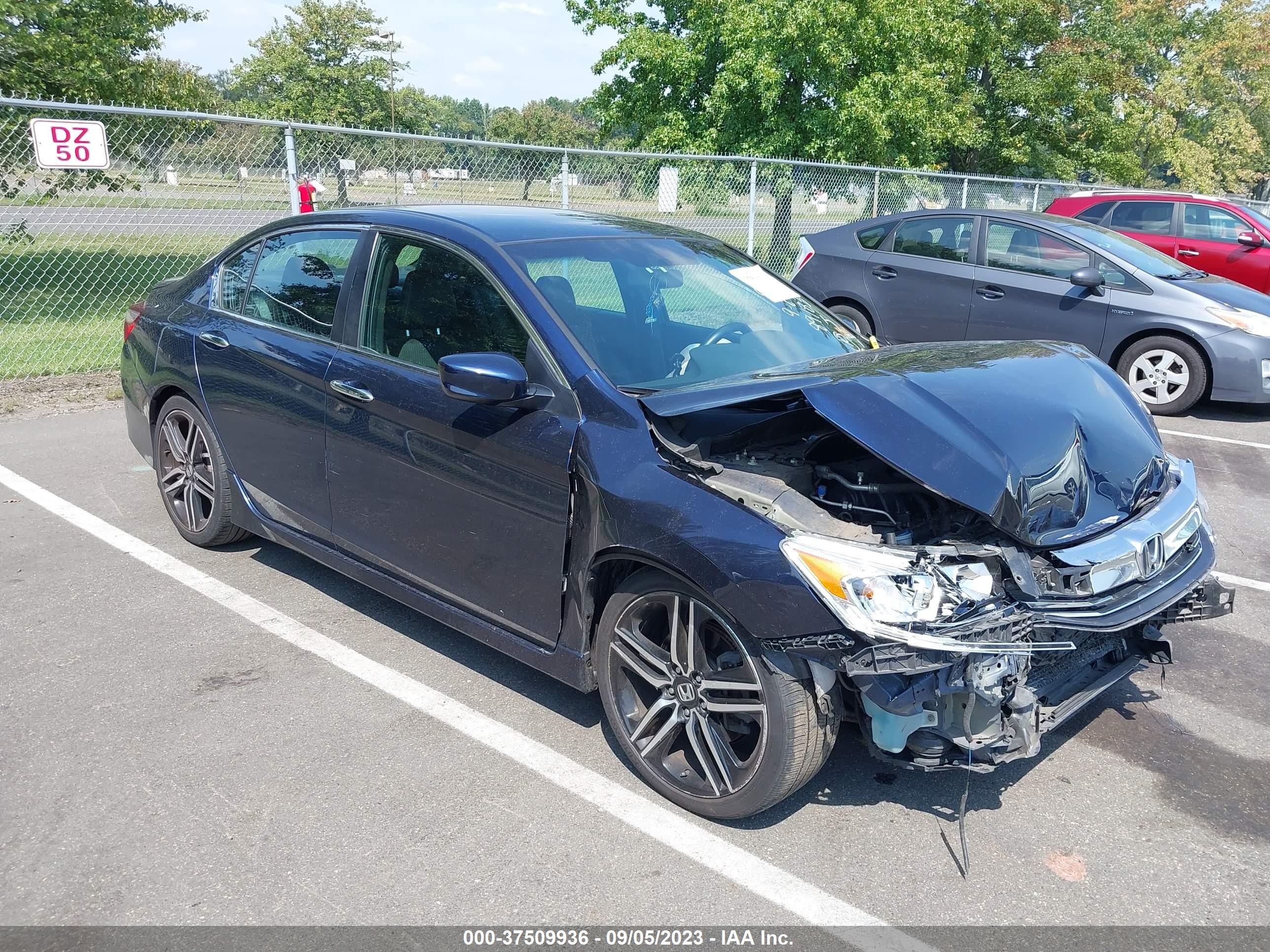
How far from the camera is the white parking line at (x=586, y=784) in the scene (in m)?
2.65

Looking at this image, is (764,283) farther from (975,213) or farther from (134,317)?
(975,213)

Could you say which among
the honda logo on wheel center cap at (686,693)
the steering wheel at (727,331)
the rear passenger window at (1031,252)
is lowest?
the honda logo on wheel center cap at (686,693)

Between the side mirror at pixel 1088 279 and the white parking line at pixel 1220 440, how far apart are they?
1.35 metres

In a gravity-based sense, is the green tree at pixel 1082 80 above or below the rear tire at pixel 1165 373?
above

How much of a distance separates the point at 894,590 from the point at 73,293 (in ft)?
40.1

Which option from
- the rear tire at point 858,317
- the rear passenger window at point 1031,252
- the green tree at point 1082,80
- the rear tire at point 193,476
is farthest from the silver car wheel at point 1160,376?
the green tree at point 1082,80

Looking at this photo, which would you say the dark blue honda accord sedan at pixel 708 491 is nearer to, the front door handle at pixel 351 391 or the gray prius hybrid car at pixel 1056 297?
the front door handle at pixel 351 391

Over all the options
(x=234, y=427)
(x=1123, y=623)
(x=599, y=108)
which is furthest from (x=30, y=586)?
(x=599, y=108)

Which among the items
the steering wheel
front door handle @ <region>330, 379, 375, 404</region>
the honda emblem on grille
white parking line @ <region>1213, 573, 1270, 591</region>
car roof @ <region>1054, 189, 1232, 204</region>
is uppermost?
car roof @ <region>1054, 189, 1232, 204</region>

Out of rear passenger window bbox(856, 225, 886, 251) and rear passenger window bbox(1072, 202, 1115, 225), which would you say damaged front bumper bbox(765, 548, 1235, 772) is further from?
rear passenger window bbox(1072, 202, 1115, 225)

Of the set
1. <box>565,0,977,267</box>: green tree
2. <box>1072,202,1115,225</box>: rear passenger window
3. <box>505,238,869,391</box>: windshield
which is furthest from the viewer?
<box>565,0,977,267</box>: green tree

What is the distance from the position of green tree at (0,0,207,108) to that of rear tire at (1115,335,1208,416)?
12.0m

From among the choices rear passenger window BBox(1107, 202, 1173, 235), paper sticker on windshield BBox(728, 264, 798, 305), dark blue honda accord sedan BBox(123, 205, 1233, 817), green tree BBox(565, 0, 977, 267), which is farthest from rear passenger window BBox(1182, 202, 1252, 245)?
paper sticker on windshield BBox(728, 264, 798, 305)

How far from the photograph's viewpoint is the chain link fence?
30.9 ft
